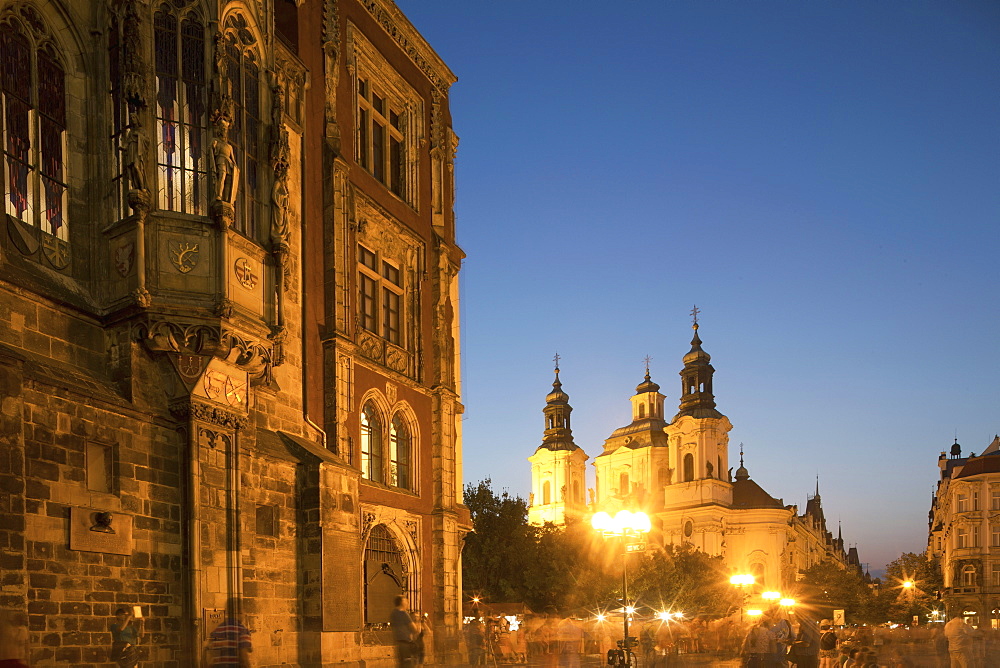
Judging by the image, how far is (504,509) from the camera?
178 feet

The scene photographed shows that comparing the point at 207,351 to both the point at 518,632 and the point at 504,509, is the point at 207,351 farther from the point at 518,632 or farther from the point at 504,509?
the point at 504,509

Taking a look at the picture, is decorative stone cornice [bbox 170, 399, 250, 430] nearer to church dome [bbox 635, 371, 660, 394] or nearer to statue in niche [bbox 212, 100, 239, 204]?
statue in niche [bbox 212, 100, 239, 204]

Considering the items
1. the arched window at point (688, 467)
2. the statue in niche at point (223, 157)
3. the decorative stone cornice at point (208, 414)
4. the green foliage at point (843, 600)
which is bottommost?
the green foliage at point (843, 600)

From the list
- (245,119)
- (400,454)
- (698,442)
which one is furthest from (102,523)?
(698,442)

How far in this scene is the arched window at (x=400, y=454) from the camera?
24.3 meters

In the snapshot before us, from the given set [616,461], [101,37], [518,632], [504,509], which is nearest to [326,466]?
[101,37]

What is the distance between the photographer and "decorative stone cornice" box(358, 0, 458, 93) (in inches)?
987

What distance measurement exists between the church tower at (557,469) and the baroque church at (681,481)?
4.2 inches

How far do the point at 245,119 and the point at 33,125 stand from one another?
372 centimetres

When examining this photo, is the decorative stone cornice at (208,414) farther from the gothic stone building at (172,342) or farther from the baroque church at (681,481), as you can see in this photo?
the baroque church at (681,481)

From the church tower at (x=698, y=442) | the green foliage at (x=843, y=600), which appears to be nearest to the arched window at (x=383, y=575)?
the church tower at (x=698, y=442)

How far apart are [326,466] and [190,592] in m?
4.34

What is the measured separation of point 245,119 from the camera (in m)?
16.6

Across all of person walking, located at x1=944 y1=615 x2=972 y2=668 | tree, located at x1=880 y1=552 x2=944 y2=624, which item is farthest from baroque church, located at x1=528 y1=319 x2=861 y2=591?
person walking, located at x1=944 y1=615 x2=972 y2=668
